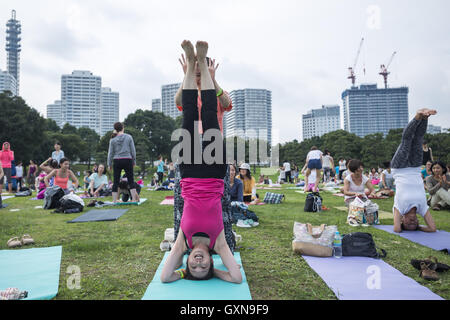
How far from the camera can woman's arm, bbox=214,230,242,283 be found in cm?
271

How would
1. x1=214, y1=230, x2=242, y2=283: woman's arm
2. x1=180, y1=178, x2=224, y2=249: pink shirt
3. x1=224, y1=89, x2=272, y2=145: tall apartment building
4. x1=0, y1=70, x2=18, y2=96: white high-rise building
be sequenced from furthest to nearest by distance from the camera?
x1=0, y1=70, x2=18, y2=96: white high-rise building → x1=224, y1=89, x2=272, y2=145: tall apartment building → x1=180, y1=178, x2=224, y2=249: pink shirt → x1=214, y1=230, x2=242, y2=283: woman's arm

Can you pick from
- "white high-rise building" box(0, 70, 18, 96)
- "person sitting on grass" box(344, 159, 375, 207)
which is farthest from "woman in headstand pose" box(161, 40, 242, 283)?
"white high-rise building" box(0, 70, 18, 96)

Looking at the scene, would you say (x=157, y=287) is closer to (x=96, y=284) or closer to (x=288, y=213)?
(x=96, y=284)

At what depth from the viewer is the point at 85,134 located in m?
62.1

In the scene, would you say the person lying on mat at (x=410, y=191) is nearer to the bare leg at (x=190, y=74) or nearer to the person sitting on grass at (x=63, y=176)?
the bare leg at (x=190, y=74)

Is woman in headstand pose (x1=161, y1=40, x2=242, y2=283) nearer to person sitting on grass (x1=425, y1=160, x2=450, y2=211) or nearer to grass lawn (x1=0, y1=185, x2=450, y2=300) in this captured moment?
grass lawn (x1=0, y1=185, x2=450, y2=300)

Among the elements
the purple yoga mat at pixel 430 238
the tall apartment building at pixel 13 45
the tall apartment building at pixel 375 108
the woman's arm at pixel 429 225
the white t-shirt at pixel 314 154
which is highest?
the tall apartment building at pixel 13 45

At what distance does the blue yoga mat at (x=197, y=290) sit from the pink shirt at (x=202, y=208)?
38cm

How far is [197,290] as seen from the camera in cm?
261

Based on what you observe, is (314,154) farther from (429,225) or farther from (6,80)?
(6,80)

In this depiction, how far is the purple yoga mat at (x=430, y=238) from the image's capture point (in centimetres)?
403

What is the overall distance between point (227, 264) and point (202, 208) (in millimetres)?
634

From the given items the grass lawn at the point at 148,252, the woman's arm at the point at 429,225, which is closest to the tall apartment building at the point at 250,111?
the grass lawn at the point at 148,252

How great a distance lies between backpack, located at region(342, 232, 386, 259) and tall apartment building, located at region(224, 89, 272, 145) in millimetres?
70644
